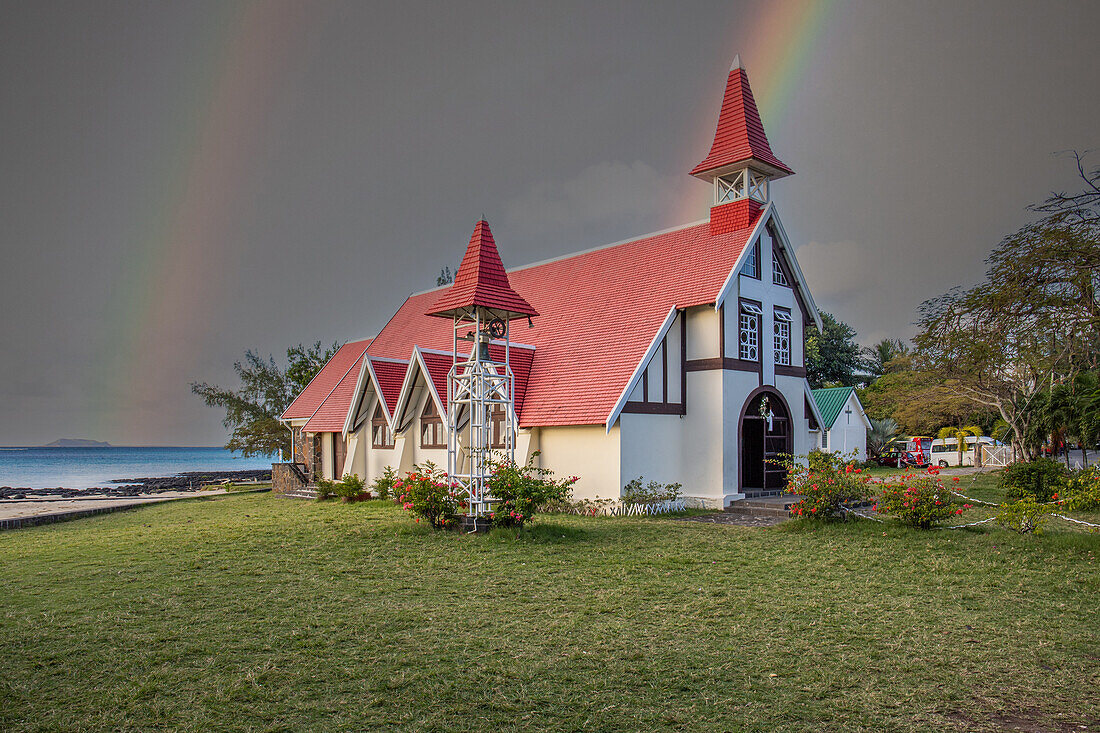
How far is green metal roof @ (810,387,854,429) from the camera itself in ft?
121

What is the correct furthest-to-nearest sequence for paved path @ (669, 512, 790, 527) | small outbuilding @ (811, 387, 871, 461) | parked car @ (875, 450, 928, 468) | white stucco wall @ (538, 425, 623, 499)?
parked car @ (875, 450, 928, 468), small outbuilding @ (811, 387, 871, 461), white stucco wall @ (538, 425, 623, 499), paved path @ (669, 512, 790, 527)

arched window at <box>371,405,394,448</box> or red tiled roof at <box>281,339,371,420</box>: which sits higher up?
red tiled roof at <box>281,339,371,420</box>

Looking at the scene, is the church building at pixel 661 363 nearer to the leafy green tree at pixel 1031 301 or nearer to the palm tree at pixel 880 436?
the leafy green tree at pixel 1031 301

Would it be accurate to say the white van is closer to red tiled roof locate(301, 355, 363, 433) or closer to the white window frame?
the white window frame

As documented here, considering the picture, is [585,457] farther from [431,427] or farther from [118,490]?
[118,490]

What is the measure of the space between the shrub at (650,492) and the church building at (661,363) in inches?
9.4

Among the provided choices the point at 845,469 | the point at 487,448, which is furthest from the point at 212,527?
the point at 845,469

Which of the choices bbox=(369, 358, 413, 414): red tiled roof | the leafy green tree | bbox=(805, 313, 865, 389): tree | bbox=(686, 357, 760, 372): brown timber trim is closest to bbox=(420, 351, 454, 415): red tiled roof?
bbox=(369, 358, 413, 414): red tiled roof

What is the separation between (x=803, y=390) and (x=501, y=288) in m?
10.3

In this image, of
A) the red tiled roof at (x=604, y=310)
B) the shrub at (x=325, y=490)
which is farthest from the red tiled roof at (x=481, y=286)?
the shrub at (x=325, y=490)

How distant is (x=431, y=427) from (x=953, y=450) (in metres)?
32.9

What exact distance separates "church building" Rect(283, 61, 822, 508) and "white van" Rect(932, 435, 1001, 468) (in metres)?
20.5

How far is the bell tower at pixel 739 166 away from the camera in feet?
66.8

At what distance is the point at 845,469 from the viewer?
14594 mm
